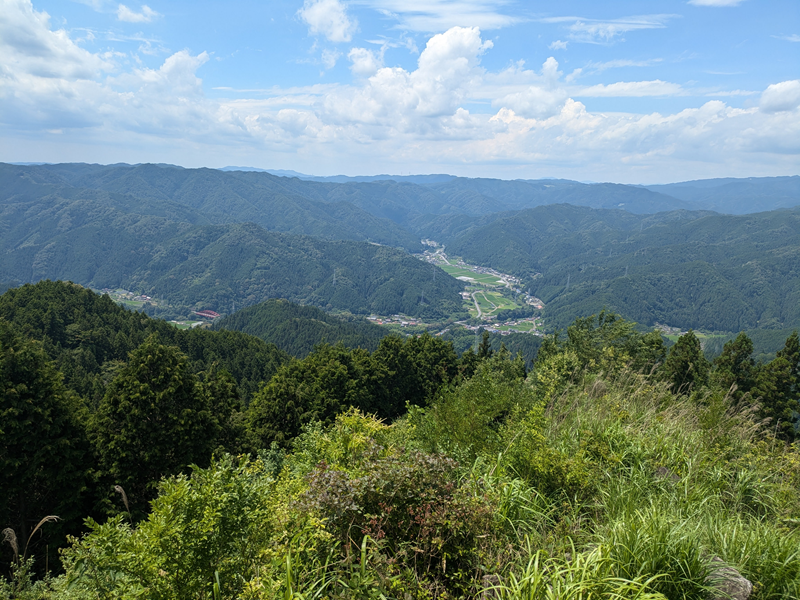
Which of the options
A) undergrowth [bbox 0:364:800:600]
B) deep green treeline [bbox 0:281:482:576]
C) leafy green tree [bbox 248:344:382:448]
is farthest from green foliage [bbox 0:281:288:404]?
undergrowth [bbox 0:364:800:600]

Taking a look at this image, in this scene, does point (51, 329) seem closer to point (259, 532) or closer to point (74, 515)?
point (74, 515)

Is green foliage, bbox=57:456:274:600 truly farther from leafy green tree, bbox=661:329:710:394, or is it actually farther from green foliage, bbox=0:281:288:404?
green foliage, bbox=0:281:288:404

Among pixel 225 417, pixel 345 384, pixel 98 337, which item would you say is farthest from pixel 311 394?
pixel 98 337

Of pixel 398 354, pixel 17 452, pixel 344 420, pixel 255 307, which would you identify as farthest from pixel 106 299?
pixel 255 307

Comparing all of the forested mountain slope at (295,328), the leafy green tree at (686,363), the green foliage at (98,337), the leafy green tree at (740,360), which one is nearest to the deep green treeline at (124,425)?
the leafy green tree at (686,363)

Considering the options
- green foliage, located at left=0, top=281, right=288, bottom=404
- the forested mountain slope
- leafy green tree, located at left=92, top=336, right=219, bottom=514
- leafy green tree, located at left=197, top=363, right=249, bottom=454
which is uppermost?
leafy green tree, located at left=92, top=336, right=219, bottom=514

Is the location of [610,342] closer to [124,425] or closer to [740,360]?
[740,360]

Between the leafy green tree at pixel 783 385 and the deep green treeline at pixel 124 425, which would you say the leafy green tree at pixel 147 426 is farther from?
the leafy green tree at pixel 783 385
